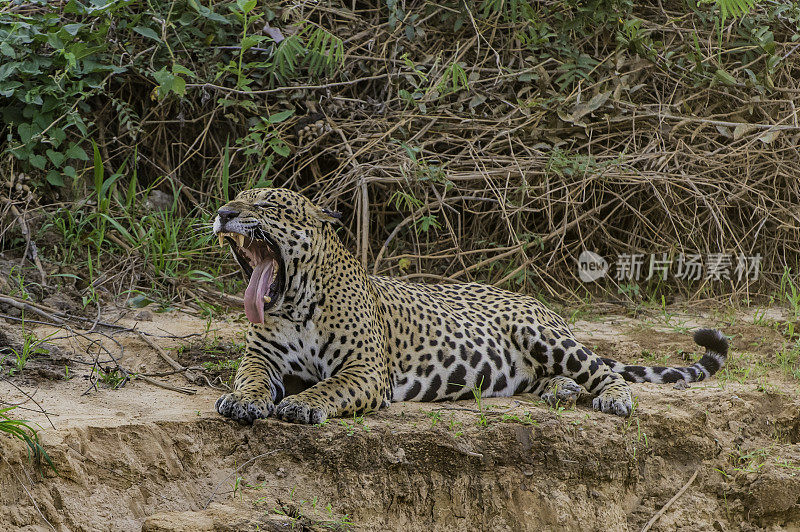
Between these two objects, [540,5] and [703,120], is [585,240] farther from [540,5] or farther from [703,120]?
[540,5]

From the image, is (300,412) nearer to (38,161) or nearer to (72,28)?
(38,161)

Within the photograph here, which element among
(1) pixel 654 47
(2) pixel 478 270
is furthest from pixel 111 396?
(1) pixel 654 47

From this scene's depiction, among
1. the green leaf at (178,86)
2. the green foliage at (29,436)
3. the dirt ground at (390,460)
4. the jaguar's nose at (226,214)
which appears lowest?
the dirt ground at (390,460)

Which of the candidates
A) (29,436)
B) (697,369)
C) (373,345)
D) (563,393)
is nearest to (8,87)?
(373,345)

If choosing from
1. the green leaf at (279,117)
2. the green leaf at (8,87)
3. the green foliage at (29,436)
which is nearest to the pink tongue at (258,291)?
the green foliage at (29,436)

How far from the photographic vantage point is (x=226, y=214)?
15.5ft

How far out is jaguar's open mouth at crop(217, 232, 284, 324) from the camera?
15.9 feet

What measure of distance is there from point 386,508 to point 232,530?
0.94 m

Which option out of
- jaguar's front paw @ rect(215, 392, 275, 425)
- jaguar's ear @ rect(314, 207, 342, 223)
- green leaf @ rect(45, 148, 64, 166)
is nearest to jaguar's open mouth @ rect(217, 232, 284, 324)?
jaguar's ear @ rect(314, 207, 342, 223)

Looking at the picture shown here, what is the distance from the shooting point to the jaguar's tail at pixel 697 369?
5.77 metres

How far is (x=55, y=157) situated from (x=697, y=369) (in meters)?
5.14

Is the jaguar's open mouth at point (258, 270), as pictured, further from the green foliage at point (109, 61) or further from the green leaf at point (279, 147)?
the green leaf at point (279, 147)

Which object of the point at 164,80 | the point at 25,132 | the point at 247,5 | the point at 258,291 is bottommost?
the point at 258,291

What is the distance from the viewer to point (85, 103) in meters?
7.52
